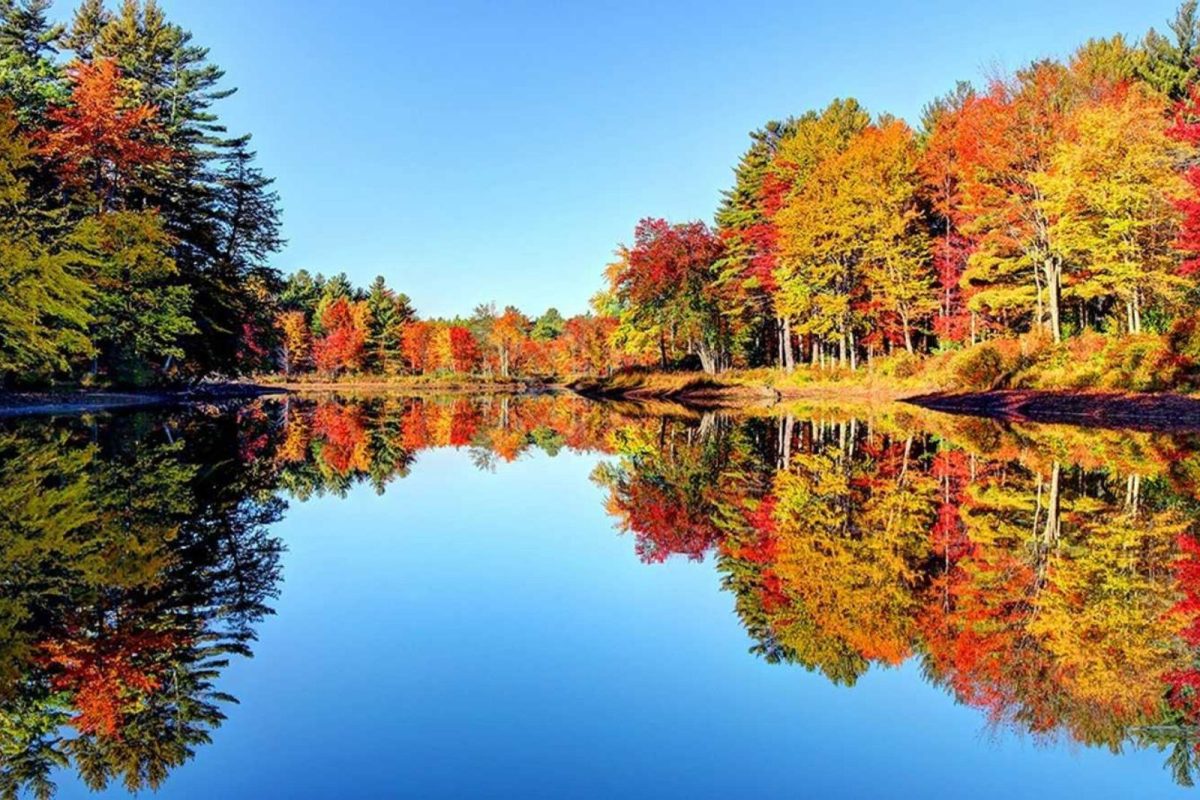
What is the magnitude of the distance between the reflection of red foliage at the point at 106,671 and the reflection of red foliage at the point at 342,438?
9126mm

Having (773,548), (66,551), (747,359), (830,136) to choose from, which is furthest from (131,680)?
(747,359)

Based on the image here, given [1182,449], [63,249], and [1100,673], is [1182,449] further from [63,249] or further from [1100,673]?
[63,249]

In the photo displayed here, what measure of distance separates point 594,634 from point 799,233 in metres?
35.0

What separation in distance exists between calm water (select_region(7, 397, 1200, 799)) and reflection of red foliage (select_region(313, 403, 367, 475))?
384 cm

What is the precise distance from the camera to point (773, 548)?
7.70 meters

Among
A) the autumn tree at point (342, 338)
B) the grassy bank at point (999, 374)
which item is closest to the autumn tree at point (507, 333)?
the autumn tree at point (342, 338)

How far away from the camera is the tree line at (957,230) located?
25.3 metres

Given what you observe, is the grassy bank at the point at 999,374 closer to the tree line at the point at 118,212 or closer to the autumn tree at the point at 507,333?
the tree line at the point at 118,212

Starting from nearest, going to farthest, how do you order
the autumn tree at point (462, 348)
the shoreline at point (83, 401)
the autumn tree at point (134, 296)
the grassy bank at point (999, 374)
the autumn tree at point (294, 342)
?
1. the grassy bank at point (999, 374)
2. the shoreline at point (83, 401)
3. the autumn tree at point (134, 296)
4. the autumn tree at point (294, 342)
5. the autumn tree at point (462, 348)

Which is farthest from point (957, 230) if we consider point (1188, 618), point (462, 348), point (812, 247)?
point (462, 348)

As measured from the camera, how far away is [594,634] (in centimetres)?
553

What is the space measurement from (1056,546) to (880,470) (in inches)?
207

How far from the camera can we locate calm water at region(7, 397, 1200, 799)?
12.1 ft

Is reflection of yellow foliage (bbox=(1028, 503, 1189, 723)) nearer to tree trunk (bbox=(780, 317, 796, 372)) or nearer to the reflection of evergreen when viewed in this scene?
the reflection of evergreen
